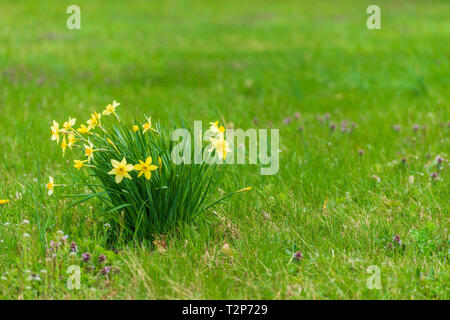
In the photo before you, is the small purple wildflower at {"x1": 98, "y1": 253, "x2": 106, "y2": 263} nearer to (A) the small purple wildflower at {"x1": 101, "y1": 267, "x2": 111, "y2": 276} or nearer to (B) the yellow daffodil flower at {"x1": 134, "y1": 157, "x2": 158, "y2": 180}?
(A) the small purple wildflower at {"x1": 101, "y1": 267, "x2": 111, "y2": 276}

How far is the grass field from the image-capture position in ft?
8.84

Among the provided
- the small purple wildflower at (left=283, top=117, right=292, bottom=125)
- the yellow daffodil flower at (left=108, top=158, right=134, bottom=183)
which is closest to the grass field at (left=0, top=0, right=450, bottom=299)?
the small purple wildflower at (left=283, top=117, right=292, bottom=125)

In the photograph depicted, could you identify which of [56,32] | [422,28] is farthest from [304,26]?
[56,32]

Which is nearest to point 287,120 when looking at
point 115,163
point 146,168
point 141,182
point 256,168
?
point 256,168

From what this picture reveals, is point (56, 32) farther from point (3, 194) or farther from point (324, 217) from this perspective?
point (324, 217)

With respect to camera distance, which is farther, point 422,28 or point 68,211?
point 422,28

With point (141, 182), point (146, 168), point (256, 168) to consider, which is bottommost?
point (256, 168)

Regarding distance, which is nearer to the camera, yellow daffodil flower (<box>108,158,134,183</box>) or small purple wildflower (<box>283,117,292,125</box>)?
yellow daffodil flower (<box>108,158,134,183</box>)

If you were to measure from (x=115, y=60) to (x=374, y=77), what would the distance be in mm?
4751

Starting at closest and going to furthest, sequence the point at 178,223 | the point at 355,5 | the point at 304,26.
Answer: the point at 178,223 → the point at 304,26 → the point at 355,5

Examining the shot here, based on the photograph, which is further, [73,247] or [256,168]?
[256,168]

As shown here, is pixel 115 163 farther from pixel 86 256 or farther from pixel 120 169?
pixel 86 256

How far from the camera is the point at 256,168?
426cm
